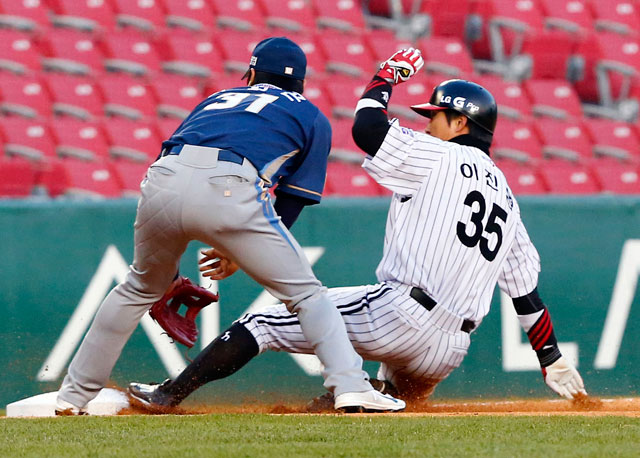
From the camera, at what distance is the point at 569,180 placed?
7.86 m

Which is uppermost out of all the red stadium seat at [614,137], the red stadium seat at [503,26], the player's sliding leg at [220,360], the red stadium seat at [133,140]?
the red stadium seat at [503,26]

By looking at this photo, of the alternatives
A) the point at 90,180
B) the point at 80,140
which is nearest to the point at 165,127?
the point at 80,140

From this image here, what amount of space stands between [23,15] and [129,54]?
103 cm

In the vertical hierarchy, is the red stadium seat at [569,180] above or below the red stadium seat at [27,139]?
above

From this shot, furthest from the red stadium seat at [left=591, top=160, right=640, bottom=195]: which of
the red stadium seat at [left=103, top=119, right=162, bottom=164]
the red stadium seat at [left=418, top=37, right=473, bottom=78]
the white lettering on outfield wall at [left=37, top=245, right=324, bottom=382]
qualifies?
the white lettering on outfield wall at [left=37, top=245, right=324, bottom=382]

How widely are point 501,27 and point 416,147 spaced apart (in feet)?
20.9

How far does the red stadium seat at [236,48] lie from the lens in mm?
8570

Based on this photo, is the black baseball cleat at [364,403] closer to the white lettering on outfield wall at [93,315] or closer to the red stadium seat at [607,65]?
the white lettering on outfield wall at [93,315]

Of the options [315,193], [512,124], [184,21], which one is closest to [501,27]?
[512,124]

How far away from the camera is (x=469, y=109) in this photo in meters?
3.80

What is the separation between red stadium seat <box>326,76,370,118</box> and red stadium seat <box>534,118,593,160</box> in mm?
1611

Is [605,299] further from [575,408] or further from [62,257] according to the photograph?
[62,257]

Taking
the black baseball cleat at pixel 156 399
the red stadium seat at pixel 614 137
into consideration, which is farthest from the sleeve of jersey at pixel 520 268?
the red stadium seat at pixel 614 137

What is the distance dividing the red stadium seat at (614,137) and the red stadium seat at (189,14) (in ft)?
11.7
